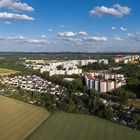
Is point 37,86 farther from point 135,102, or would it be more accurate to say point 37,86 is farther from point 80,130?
point 80,130

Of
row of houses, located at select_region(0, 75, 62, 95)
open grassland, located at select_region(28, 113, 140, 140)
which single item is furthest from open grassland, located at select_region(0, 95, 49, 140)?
row of houses, located at select_region(0, 75, 62, 95)

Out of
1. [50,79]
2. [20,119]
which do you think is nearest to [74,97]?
[20,119]

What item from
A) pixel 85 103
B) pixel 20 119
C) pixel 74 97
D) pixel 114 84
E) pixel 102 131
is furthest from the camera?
pixel 114 84

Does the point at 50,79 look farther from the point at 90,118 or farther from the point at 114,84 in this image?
the point at 90,118

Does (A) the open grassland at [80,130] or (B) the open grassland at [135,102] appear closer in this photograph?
(A) the open grassland at [80,130]

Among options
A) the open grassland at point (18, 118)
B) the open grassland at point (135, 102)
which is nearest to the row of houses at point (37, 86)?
the open grassland at point (135, 102)

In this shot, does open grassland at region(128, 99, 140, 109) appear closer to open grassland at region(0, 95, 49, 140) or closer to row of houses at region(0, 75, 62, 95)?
row of houses at region(0, 75, 62, 95)

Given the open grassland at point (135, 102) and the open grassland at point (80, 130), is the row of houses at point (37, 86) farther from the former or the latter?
the open grassland at point (80, 130)
